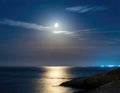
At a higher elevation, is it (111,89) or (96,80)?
(96,80)

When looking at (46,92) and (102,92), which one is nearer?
(102,92)

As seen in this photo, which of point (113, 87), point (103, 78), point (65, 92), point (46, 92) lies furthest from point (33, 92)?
point (113, 87)

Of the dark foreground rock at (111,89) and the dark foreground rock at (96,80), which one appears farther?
the dark foreground rock at (96,80)

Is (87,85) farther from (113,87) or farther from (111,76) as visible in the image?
(113,87)

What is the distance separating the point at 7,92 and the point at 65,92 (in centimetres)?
2079

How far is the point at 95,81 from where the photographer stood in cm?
11056

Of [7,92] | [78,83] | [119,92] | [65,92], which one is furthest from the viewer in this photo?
[78,83]

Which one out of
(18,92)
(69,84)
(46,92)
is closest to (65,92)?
(46,92)

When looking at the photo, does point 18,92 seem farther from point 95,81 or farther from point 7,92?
point 95,81

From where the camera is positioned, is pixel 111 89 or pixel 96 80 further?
pixel 96 80

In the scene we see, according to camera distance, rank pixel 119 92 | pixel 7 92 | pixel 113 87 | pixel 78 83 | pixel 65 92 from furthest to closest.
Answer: pixel 78 83
pixel 7 92
pixel 65 92
pixel 113 87
pixel 119 92

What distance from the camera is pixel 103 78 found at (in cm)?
11056

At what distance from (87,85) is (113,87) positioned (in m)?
38.4

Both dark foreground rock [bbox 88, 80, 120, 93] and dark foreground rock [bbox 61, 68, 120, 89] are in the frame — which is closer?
dark foreground rock [bbox 88, 80, 120, 93]
